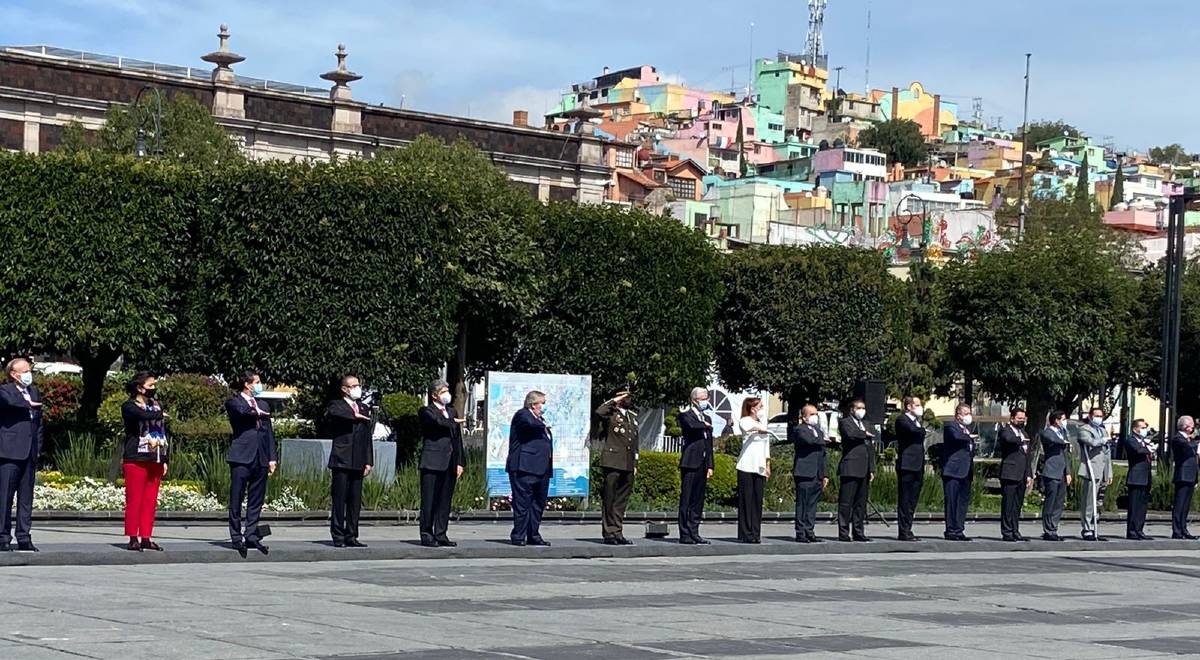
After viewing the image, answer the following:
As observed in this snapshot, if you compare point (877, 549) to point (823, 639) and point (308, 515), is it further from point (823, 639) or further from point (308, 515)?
point (823, 639)

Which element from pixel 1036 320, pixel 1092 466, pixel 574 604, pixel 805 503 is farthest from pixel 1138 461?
pixel 1036 320

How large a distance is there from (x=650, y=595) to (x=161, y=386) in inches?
1310

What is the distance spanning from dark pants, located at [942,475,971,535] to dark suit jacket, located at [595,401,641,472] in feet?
17.5

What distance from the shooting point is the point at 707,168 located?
132m

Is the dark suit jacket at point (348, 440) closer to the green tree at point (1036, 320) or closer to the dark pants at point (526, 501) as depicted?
the dark pants at point (526, 501)

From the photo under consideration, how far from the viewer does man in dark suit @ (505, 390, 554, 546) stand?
2109 cm

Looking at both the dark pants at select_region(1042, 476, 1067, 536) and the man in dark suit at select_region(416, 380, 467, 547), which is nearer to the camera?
the man in dark suit at select_region(416, 380, 467, 547)

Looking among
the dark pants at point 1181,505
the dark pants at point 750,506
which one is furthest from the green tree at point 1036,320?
the dark pants at point 750,506

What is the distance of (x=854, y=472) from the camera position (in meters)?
24.0

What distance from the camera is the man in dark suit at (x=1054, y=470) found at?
2642 centimetres

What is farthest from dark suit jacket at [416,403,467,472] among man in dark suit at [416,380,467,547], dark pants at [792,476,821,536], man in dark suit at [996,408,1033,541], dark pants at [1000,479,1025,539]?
dark pants at [1000,479,1025,539]

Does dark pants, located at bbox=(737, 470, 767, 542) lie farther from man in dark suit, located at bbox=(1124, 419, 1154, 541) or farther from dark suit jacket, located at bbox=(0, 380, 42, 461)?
dark suit jacket, located at bbox=(0, 380, 42, 461)

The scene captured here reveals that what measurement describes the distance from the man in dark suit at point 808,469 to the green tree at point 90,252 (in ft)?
46.1

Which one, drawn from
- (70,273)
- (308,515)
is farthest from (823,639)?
(70,273)
